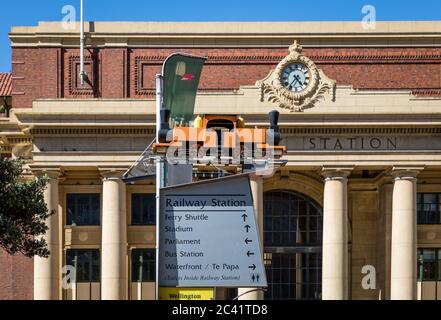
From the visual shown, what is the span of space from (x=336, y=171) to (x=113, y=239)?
503 inches

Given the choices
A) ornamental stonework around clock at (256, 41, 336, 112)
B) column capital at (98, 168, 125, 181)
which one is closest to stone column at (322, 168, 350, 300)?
ornamental stonework around clock at (256, 41, 336, 112)

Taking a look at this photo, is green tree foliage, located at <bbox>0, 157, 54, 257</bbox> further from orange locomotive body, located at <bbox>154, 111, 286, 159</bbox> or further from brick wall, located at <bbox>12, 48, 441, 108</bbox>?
brick wall, located at <bbox>12, 48, 441, 108</bbox>

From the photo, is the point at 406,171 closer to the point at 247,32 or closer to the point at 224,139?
the point at 247,32

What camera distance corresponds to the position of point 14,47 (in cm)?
6088

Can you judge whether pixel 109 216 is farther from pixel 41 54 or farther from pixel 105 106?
pixel 41 54

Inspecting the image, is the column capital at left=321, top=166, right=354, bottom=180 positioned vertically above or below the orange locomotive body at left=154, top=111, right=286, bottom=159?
below

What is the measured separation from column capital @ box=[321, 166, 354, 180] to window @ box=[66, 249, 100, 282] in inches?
559

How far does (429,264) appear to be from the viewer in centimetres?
5978

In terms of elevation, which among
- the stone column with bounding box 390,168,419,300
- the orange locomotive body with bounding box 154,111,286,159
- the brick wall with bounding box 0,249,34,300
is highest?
the orange locomotive body with bounding box 154,111,286,159

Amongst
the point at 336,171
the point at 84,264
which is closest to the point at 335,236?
the point at 336,171

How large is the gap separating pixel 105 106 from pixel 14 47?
7892mm

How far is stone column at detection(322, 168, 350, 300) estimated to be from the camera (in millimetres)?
55344
